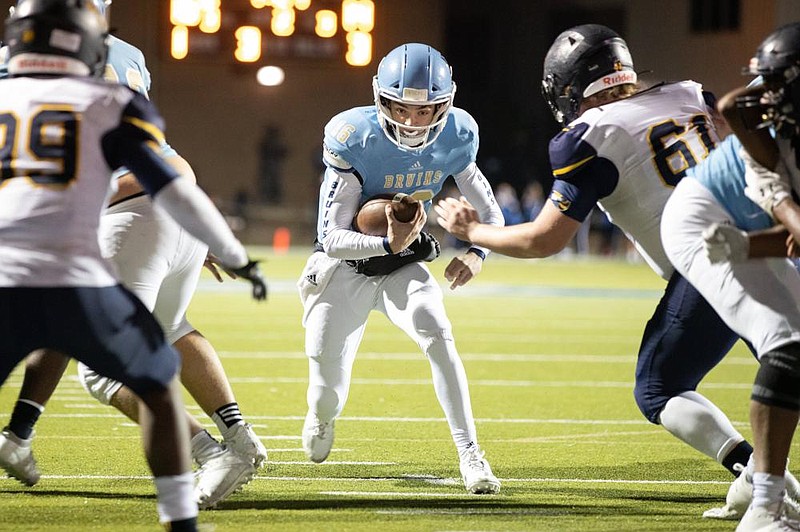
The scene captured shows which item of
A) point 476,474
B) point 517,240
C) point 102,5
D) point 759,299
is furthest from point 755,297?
point 102,5

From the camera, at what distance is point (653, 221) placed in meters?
4.15

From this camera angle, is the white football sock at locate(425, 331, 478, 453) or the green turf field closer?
the green turf field

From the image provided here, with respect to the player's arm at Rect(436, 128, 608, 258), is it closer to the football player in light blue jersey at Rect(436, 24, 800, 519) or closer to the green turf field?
the football player in light blue jersey at Rect(436, 24, 800, 519)

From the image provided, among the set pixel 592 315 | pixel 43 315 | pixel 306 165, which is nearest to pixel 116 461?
pixel 43 315

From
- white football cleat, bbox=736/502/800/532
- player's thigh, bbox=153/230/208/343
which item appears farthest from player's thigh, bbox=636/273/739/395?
player's thigh, bbox=153/230/208/343

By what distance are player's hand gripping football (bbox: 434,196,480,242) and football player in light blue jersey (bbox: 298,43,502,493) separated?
0.36 metres

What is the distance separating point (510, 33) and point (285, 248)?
982 cm

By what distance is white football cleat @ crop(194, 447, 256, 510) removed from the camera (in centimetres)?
407

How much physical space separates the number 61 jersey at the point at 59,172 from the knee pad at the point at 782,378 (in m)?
1.72

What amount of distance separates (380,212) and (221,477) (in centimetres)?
118

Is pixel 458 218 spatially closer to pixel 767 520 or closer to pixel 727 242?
pixel 727 242

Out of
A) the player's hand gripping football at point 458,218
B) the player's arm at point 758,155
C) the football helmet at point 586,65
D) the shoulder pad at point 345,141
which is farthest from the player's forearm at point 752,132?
the shoulder pad at point 345,141

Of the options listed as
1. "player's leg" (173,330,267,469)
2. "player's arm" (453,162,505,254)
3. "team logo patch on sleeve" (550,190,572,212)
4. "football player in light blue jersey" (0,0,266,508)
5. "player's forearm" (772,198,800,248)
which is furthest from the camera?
"player's arm" (453,162,505,254)

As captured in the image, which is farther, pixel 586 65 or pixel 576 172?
pixel 586 65
